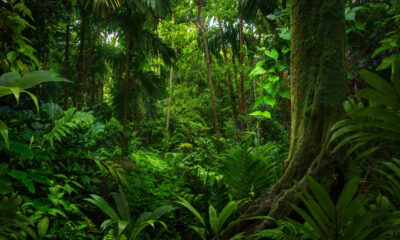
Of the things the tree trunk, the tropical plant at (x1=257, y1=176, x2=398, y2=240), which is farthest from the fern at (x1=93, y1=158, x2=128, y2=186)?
the tropical plant at (x1=257, y1=176, x2=398, y2=240)

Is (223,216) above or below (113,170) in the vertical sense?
below

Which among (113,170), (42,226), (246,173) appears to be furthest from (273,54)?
(42,226)

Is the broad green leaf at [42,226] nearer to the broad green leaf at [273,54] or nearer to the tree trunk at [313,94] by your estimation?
the tree trunk at [313,94]

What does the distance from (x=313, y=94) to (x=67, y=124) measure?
2.32 meters

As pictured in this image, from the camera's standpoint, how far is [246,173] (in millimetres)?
2352

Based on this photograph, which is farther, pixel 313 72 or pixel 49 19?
pixel 49 19

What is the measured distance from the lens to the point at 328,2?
1.52 metres

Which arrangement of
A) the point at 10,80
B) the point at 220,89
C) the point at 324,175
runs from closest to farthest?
the point at 10,80 < the point at 324,175 < the point at 220,89

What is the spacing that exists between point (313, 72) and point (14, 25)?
9.07ft

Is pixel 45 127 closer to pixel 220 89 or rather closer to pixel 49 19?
pixel 49 19

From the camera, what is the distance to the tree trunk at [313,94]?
1.40 meters

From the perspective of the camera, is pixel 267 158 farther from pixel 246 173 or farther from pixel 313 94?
pixel 313 94

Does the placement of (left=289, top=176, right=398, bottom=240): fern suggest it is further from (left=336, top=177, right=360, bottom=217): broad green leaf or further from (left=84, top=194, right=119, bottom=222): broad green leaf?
(left=84, top=194, right=119, bottom=222): broad green leaf

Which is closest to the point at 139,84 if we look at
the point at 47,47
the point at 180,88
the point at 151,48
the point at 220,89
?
the point at 151,48
